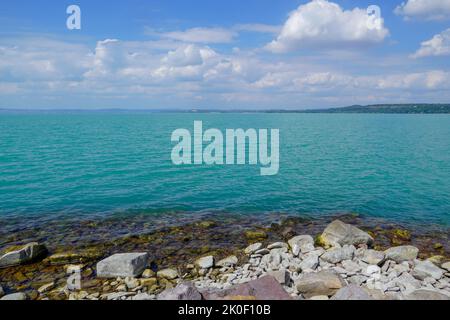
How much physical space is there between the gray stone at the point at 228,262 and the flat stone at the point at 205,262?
1.30ft

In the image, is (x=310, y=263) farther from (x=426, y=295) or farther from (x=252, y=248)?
(x=426, y=295)

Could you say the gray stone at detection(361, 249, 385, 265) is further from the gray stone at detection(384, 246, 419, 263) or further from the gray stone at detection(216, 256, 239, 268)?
the gray stone at detection(216, 256, 239, 268)

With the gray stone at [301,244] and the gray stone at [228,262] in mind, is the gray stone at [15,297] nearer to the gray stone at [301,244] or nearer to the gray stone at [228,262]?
the gray stone at [228,262]

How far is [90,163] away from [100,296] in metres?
37.8

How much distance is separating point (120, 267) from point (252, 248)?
25.6 ft

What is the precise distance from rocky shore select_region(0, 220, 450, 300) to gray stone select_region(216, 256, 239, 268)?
0.06 metres

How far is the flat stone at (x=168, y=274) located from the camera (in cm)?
1642

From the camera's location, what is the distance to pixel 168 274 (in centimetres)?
1658

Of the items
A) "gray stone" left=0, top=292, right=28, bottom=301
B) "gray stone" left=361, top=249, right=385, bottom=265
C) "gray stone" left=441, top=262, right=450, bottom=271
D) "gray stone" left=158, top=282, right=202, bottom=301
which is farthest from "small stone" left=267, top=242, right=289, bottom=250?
"gray stone" left=0, top=292, right=28, bottom=301

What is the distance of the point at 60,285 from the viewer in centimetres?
1578

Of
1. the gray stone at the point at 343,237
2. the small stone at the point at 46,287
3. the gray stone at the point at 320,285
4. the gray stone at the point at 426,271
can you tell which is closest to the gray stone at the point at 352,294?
the gray stone at the point at 320,285

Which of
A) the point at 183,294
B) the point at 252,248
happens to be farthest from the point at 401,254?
the point at 183,294
